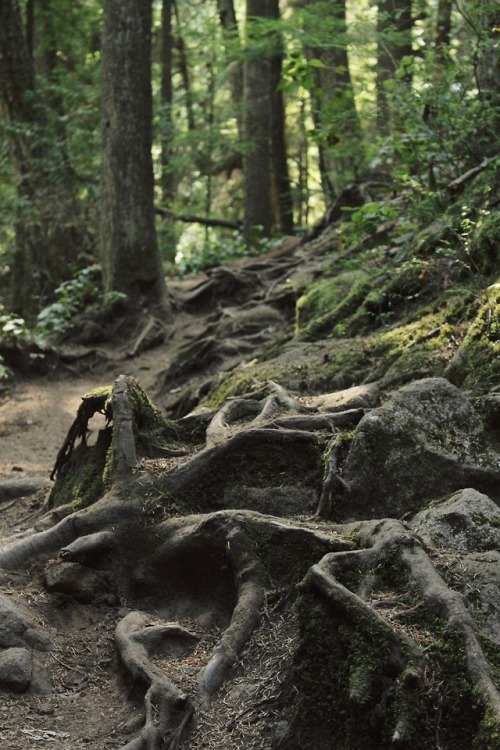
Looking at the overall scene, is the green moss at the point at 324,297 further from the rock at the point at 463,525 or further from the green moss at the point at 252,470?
the rock at the point at 463,525

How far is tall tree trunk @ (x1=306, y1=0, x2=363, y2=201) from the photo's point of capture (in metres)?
11.4

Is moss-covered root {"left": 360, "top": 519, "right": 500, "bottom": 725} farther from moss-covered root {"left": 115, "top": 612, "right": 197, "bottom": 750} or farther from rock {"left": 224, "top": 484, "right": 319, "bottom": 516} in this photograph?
moss-covered root {"left": 115, "top": 612, "right": 197, "bottom": 750}

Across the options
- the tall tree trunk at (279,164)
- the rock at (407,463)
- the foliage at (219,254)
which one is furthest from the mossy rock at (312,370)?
the tall tree trunk at (279,164)

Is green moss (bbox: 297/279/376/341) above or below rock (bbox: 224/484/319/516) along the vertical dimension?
above

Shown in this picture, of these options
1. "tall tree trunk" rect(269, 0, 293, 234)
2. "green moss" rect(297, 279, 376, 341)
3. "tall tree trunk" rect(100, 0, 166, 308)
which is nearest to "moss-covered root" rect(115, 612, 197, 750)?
"green moss" rect(297, 279, 376, 341)

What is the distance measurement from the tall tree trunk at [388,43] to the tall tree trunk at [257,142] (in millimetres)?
2508

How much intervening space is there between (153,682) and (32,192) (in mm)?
13739

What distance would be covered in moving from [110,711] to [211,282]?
1143cm

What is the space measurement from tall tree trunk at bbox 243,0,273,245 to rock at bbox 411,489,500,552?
14.8 m

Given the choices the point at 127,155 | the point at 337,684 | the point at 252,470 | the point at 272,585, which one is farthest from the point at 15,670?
the point at 127,155

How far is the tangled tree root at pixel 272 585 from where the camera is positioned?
11.6 ft

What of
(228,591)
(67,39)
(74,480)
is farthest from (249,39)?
(228,591)

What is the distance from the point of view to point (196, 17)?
2969cm

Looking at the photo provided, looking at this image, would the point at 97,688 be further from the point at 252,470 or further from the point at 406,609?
the point at 406,609
